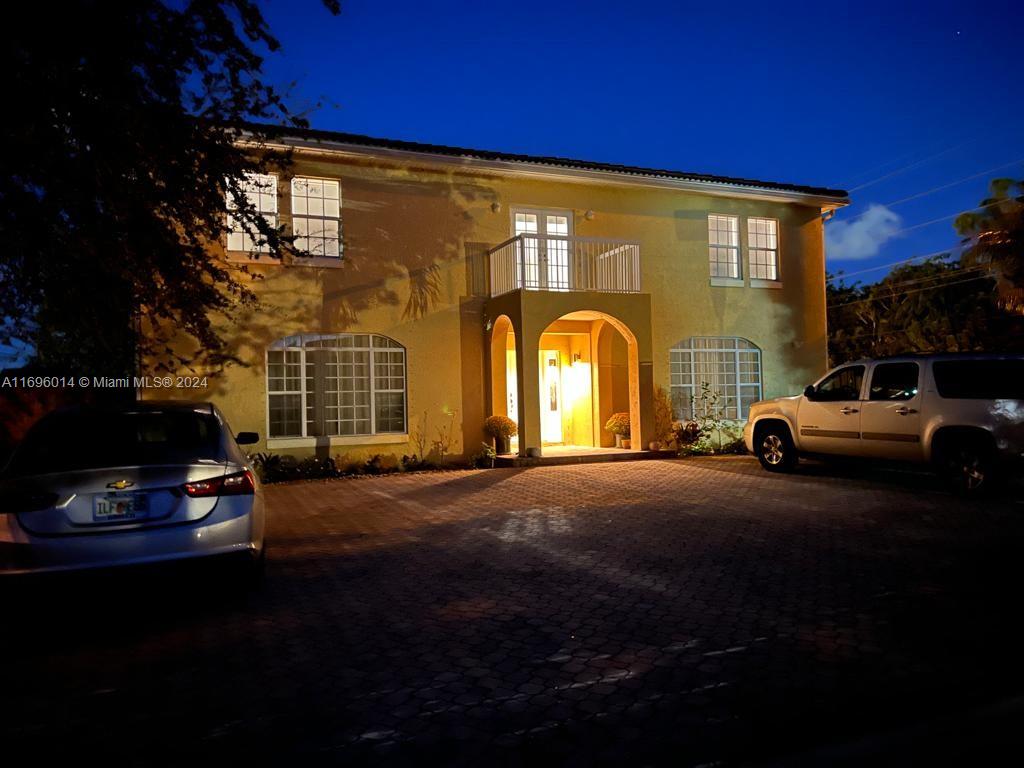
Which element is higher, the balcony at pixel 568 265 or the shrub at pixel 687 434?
the balcony at pixel 568 265

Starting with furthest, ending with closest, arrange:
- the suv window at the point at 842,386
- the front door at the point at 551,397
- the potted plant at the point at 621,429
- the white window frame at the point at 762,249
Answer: the white window frame at the point at 762,249 < the front door at the point at 551,397 < the potted plant at the point at 621,429 < the suv window at the point at 842,386

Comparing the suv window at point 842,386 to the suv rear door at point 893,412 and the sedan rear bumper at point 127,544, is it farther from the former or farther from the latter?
the sedan rear bumper at point 127,544

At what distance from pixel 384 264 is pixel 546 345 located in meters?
4.70

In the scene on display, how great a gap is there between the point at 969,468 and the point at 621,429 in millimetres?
7325

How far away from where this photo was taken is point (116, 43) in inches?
260

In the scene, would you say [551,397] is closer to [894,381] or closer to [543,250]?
[543,250]

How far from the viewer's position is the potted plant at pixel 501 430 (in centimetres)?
1432

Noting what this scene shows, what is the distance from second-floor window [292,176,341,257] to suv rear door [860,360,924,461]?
400 inches

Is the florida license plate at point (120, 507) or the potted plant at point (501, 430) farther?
the potted plant at point (501, 430)


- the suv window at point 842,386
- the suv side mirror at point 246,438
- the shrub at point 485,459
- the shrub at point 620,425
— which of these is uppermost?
the suv window at point 842,386

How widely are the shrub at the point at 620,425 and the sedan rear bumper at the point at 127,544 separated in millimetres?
11677

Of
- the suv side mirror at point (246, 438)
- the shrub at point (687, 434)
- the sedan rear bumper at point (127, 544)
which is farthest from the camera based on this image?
the shrub at point (687, 434)

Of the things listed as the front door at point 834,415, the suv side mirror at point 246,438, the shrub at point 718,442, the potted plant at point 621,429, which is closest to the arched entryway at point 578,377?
the potted plant at point 621,429

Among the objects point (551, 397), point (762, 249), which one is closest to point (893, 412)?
point (551, 397)
